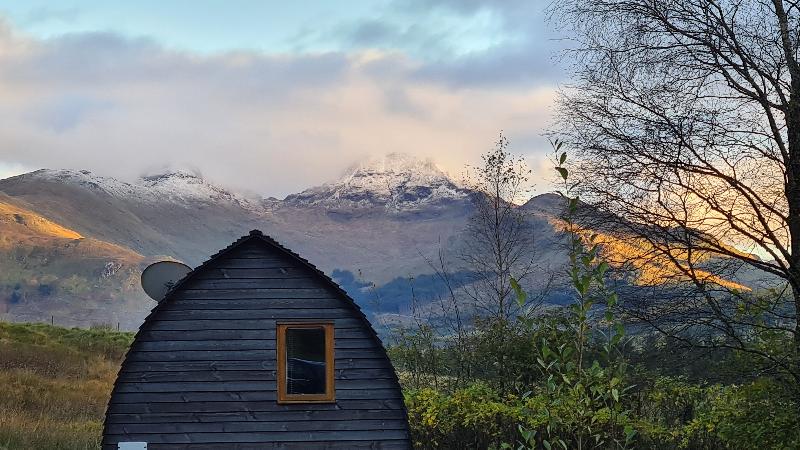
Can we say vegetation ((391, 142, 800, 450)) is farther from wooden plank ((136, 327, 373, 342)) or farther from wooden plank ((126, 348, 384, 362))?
wooden plank ((136, 327, 373, 342))

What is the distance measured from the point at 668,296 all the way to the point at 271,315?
701 centimetres

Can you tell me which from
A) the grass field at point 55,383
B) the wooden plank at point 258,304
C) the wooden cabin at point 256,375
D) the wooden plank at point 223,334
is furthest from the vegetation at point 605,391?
the grass field at point 55,383

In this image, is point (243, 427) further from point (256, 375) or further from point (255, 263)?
point (255, 263)

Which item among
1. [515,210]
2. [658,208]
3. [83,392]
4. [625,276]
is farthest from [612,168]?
[83,392]

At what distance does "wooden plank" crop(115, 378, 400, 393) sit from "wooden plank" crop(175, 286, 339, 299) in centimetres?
150

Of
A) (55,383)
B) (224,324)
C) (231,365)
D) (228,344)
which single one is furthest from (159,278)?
(55,383)

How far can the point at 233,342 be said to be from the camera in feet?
49.7

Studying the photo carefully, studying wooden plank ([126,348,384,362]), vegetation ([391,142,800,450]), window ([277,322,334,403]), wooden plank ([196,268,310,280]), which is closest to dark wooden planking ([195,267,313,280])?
wooden plank ([196,268,310,280])

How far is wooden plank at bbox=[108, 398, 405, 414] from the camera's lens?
15.1 meters

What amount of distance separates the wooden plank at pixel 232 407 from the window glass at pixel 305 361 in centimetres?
30

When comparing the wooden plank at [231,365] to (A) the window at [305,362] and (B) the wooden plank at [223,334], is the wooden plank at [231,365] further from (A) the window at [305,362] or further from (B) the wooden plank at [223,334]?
(B) the wooden plank at [223,334]

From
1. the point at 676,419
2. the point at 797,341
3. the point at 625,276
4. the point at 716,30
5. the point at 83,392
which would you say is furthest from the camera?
the point at 83,392

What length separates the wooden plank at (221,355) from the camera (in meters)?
15.1

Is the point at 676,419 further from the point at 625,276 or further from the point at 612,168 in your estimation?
the point at 612,168
